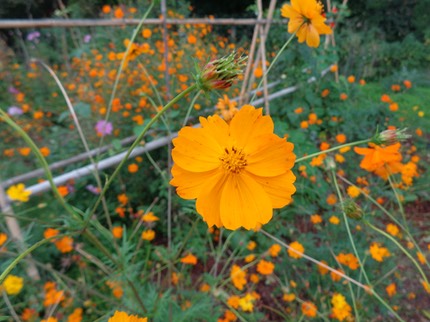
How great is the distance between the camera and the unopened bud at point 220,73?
0.43m

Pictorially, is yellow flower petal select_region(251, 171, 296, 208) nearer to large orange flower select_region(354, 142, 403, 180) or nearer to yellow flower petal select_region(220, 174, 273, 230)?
yellow flower petal select_region(220, 174, 273, 230)

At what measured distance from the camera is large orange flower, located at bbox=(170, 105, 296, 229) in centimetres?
48

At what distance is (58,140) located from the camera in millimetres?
1820

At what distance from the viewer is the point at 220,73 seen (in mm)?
435

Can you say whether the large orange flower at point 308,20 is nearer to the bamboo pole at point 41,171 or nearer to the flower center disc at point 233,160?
the flower center disc at point 233,160

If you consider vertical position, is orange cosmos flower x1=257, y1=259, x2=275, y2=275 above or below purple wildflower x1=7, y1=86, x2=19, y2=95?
below

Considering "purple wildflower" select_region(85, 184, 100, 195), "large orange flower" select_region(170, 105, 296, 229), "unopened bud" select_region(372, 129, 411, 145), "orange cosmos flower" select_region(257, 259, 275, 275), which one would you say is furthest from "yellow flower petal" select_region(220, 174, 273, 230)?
"purple wildflower" select_region(85, 184, 100, 195)

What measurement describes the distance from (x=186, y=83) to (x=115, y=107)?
514mm

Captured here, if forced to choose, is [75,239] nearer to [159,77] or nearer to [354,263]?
[159,77]

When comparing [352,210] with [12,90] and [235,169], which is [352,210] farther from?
[12,90]

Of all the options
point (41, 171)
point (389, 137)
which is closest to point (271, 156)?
point (389, 137)

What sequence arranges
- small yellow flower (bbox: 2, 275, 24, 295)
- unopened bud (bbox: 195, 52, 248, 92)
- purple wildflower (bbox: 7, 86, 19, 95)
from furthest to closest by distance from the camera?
purple wildflower (bbox: 7, 86, 19, 95) → small yellow flower (bbox: 2, 275, 24, 295) → unopened bud (bbox: 195, 52, 248, 92)

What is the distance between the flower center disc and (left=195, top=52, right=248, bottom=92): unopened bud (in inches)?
4.8

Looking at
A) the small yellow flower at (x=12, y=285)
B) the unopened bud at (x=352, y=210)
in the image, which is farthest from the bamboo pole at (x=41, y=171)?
the unopened bud at (x=352, y=210)
